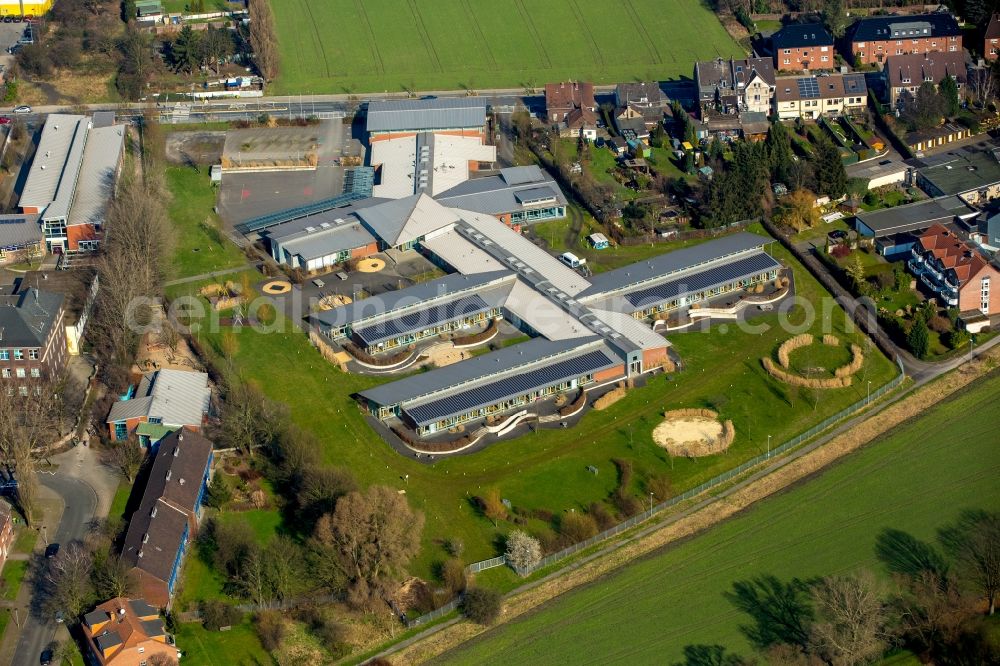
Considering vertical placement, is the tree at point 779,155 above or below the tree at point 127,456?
below

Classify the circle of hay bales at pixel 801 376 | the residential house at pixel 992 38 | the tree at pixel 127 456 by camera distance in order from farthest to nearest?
1. the residential house at pixel 992 38
2. the circle of hay bales at pixel 801 376
3. the tree at pixel 127 456

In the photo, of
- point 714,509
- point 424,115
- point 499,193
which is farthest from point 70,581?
point 424,115

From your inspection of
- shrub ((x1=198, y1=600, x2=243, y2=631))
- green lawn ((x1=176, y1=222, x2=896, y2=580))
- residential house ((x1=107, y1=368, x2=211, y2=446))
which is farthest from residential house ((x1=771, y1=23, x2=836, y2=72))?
shrub ((x1=198, y1=600, x2=243, y2=631))

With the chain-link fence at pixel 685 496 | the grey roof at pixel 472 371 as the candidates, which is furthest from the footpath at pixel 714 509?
the grey roof at pixel 472 371

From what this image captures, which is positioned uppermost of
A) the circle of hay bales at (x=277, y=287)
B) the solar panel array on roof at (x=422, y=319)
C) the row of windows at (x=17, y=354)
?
the row of windows at (x=17, y=354)

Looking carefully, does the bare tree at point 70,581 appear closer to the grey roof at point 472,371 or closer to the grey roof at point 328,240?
the grey roof at point 472,371

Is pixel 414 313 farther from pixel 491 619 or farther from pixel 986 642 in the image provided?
pixel 986 642

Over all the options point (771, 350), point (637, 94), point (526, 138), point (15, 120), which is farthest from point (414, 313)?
point (15, 120)
